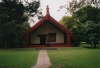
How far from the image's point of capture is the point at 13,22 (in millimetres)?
30250

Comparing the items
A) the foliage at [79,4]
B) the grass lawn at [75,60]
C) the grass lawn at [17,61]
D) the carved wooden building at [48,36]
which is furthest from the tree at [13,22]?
the foliage at [79,4]

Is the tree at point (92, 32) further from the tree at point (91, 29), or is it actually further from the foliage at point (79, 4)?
the foliage at point (79, 4)

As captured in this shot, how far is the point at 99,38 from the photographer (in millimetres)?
33094

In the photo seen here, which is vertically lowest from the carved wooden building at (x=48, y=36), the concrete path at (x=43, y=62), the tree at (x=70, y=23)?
the concrete path at (x=43, y=62)

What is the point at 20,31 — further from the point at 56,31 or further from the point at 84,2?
the point at 84,2

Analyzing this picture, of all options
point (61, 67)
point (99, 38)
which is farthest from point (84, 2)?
point (99, 38)

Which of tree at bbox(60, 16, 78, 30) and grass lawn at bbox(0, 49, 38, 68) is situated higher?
tree at bbox(60, 16, 78, 30)

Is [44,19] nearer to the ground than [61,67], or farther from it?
farther from it

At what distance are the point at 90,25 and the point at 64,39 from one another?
5.85 metres

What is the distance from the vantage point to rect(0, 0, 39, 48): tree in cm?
3000

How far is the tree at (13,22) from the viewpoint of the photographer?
98.4 ft

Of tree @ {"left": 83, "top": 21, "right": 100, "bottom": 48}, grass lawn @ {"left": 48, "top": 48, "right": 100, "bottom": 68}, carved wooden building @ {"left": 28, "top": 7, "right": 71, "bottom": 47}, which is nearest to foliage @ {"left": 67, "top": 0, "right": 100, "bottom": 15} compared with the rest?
grass lawn @ {"left": 48, "top": 48, "right": 100, "bottom": 68}

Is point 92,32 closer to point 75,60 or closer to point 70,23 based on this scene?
point 70,23

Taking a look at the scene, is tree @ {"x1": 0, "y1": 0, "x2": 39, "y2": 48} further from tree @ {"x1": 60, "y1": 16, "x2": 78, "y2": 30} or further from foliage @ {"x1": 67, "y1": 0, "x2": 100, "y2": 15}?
foliage @ {"x1": 67, "y1": 0, "x2": 100, "y2": 15}
